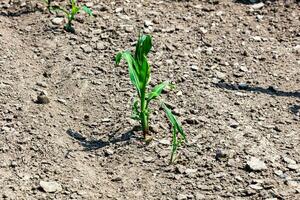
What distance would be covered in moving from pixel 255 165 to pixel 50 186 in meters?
0.94

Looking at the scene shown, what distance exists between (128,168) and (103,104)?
0.47 metres

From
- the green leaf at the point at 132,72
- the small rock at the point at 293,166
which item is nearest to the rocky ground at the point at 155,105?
the small rock at the point at 293,166

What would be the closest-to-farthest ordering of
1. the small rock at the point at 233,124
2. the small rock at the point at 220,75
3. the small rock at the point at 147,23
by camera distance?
A: the small rock at the point at 233,124, the small rock at the point at 220,75, the small rock at the point at 147,23

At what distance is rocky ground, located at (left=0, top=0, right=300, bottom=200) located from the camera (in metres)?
3.12

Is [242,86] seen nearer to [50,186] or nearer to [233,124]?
[233,124]

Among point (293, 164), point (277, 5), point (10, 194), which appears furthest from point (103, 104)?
point (277, 5)

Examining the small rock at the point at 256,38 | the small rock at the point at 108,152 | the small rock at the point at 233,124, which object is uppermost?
the small rock at the point at 256,38

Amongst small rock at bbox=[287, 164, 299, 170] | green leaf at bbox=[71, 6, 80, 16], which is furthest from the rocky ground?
green leaf at bbox=[71, 6, 80, 16]

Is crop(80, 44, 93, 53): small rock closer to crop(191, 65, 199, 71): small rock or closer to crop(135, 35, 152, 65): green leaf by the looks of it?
crop(191, 65, 199, 71): small rock

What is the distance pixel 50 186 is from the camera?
10.1ft

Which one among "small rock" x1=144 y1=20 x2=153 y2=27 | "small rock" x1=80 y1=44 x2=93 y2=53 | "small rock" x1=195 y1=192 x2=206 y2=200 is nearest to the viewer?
"small rock" x1=195 y1=192 x2=206 y2=200

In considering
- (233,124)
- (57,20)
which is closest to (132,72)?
(233,124)

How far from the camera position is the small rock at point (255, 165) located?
3.17 metres

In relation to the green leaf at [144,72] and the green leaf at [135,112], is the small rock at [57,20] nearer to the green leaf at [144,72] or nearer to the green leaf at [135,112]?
the green leaf at [135,112]
